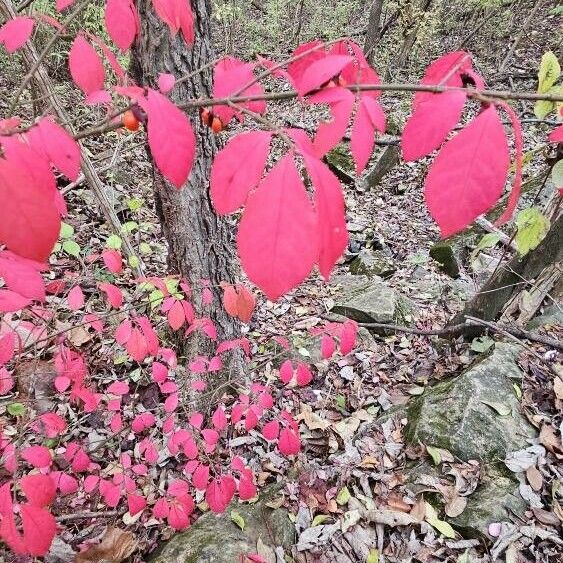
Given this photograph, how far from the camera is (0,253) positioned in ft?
4.44

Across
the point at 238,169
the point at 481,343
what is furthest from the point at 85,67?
the point at 481,343

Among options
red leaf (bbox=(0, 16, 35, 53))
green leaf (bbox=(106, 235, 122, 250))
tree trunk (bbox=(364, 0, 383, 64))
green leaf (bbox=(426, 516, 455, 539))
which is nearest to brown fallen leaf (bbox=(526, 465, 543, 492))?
green leaf (bbox=(426, 516, 455, 539))

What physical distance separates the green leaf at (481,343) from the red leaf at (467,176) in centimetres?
271

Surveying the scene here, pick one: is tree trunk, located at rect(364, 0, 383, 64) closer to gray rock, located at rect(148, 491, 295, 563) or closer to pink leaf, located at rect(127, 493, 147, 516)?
gray rock, located at rect(148, 491, 295, 563)

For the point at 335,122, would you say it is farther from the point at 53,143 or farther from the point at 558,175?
the point at 558,175

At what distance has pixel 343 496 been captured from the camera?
2291 mm

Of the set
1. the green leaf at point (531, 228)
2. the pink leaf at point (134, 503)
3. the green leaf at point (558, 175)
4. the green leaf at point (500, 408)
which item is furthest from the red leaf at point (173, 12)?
the green leaf at point (500, 408)

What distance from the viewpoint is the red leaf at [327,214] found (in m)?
0.57

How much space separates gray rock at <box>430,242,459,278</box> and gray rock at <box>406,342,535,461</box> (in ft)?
7.09

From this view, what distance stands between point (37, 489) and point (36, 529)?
0.61 feet

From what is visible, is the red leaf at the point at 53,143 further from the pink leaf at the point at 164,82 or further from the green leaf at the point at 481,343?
the green leaf at the point at 481,343

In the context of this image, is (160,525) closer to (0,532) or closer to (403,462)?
(0,532)

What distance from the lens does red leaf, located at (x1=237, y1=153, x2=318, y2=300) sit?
1.79 feet

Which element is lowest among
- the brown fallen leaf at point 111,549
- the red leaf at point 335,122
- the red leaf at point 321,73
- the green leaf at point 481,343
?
the green leaf at point 481,343
